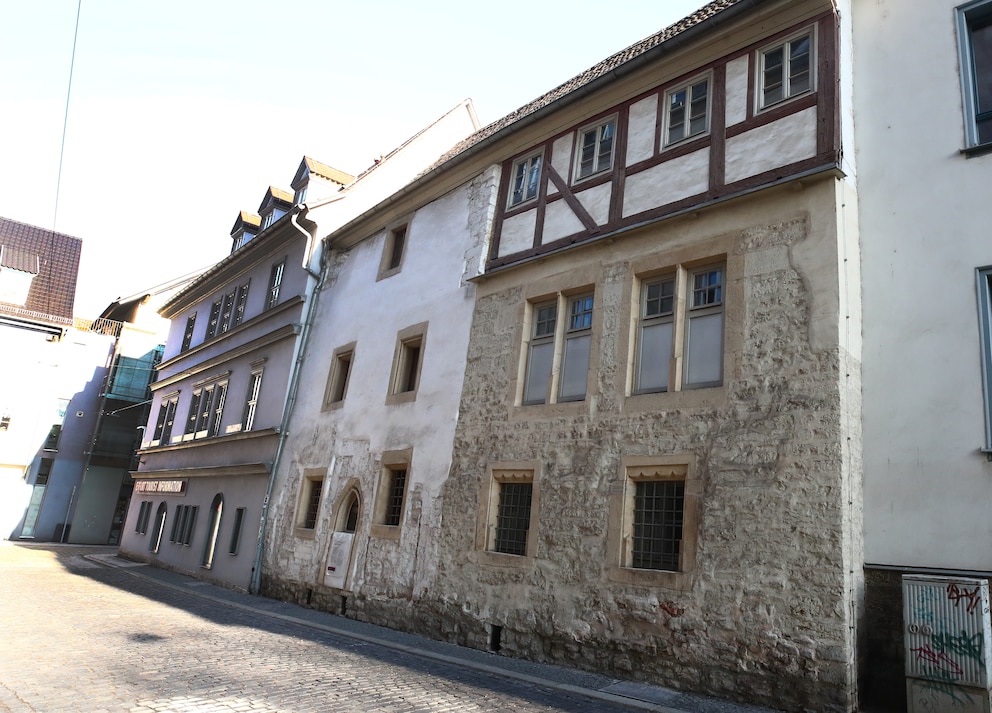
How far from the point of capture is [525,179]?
520 inches

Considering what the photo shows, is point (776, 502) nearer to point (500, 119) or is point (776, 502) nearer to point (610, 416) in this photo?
point (610, 416)

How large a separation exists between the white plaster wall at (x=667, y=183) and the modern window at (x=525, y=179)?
2.32 metres

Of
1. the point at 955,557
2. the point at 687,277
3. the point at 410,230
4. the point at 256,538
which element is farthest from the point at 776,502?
the point at 256,538

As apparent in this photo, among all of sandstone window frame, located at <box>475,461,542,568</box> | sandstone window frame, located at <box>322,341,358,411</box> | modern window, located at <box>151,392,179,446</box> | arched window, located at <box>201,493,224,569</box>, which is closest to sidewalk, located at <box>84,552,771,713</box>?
sandstone window frame, located at <box>475,461,542,568</box>

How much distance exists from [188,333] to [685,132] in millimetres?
22347

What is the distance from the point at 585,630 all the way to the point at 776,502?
296 cm

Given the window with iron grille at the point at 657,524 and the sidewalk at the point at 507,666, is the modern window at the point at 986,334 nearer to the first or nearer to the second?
the window with iron grille at the point at 657,524

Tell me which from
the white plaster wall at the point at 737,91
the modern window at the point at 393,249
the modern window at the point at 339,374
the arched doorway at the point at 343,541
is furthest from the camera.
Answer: the modern window at the point at 339,374

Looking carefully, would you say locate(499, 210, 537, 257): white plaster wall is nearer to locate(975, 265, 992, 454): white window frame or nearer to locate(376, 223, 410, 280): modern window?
locate(376, 223, 410, 280): modern window

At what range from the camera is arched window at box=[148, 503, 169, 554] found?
2353cm

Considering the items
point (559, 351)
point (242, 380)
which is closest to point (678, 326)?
point (559, 351)

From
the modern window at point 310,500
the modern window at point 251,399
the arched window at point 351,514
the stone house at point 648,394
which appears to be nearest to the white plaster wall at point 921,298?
the stone house at point 648,394

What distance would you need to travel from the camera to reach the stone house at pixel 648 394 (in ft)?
25.9

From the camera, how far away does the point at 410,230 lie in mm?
16219
